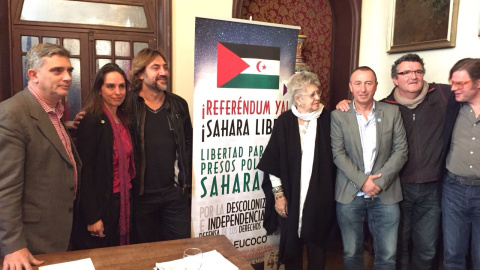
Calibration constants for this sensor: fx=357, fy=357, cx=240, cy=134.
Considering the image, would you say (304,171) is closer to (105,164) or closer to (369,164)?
(369,164)

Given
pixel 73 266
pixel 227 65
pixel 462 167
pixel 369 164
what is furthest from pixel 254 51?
pixel 73 266

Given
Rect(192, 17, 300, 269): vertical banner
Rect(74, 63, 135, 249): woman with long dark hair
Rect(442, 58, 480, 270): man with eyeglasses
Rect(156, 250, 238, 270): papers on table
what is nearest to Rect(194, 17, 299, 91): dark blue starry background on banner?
Rect(192, 17, 300, 269): vertical banner

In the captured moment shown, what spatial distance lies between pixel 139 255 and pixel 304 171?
3.89 feet

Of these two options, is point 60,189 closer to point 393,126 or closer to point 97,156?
point 97,156

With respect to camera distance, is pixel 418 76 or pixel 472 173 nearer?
pixel 472 173

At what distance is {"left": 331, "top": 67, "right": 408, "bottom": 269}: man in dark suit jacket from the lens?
6.94 feet

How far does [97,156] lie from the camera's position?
6.12 ft

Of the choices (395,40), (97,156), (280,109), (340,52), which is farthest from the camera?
(340,52)

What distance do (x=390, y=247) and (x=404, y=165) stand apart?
0.51m

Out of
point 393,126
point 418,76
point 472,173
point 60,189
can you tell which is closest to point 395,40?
point 418,76

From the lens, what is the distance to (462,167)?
79.4 inches

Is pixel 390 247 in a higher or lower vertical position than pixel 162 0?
lower

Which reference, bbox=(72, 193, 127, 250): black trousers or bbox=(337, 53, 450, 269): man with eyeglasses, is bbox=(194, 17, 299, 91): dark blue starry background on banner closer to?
bbox=(337, 53, 450, 269): man with eyeglasses

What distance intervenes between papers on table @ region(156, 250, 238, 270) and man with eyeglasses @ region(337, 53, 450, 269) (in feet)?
4.66
